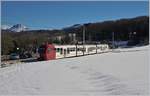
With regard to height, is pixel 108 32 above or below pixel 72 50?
above

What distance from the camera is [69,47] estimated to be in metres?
38.9

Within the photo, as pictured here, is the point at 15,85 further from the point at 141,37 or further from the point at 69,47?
the point at 141,37

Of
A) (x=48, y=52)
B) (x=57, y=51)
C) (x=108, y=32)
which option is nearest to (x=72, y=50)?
(x=57, y=51)

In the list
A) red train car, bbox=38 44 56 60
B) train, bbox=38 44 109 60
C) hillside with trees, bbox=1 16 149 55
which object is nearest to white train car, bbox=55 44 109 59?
train, bbox=38 44 109 60

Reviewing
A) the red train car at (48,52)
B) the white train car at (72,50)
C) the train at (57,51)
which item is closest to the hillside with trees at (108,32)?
the white train car at (72,50)

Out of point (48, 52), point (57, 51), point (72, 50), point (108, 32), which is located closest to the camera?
point (48, 52)

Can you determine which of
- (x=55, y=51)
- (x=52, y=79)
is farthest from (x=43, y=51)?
(x=52, y=79)

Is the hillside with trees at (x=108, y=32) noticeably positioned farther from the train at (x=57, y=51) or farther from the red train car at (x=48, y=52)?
the red train car at (x=48, y=52)

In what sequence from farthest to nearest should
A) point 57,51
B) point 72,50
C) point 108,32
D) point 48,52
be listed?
point 108,32 → point 72,50 → point 57,51 → point 48,52

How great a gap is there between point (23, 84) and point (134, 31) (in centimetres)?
9807

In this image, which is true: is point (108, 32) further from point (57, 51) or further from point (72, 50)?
point (57, 51)

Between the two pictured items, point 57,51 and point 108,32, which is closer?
point 57,51

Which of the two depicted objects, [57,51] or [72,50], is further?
[72,50]

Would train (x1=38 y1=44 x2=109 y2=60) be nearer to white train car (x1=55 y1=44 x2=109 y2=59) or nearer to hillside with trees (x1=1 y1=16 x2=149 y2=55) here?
white train car (x1=55 y1=44 x2=109 y2=59)
